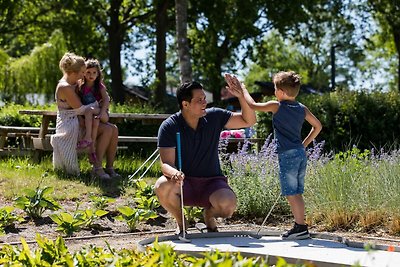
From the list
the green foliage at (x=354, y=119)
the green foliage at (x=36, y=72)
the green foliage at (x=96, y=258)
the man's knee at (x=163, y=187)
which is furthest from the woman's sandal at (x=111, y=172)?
the green foliage at (x=36, y=72)

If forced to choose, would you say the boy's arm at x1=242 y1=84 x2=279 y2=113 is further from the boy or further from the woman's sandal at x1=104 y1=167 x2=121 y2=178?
the woman's sandal at x1=104 y1=167 x2=121 y2=178

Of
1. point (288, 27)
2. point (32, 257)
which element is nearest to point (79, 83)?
point (32, 257)

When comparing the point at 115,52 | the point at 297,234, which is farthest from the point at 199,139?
the point at 115,52

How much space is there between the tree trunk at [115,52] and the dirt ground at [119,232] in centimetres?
1881

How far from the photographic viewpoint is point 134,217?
6.67 metres

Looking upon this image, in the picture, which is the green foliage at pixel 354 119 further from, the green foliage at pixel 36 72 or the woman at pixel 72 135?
the green foliage at pixel 36 72

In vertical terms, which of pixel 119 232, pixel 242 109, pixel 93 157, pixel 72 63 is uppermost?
pixel 72 63

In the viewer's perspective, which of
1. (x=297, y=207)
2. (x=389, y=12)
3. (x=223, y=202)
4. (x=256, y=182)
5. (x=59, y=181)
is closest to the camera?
(x=223, y=202)

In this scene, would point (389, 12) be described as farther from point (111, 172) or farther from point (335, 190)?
point (335, 190)

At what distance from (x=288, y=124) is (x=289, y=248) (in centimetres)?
103

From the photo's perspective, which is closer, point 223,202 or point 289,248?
point 289,248

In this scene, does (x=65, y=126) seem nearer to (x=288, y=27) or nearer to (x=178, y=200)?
(x=178, y=200)

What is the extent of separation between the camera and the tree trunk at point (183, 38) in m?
14.5

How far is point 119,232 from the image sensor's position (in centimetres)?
670
